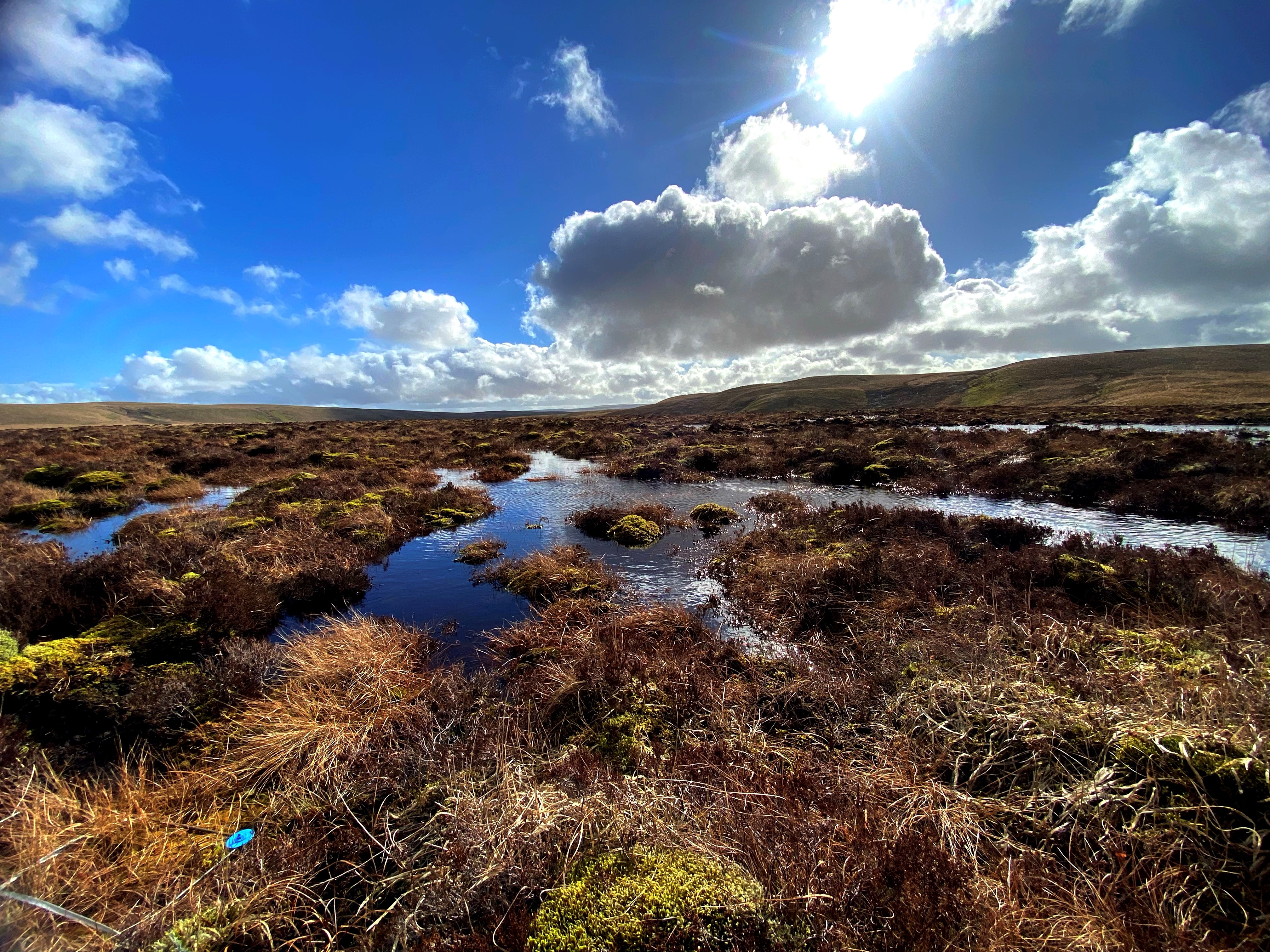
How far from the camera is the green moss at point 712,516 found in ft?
53.4

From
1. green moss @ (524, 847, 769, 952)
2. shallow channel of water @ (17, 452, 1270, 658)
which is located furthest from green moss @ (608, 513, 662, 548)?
green moss @ (524, 847, 769, 952)

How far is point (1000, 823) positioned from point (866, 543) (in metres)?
8.79

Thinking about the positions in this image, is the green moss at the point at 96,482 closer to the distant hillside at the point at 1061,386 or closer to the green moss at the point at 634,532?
the green moss at the point at 634,532

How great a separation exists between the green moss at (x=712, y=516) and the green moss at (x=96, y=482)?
24.4 m

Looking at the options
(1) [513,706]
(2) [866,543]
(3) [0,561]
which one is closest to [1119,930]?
(1) [513,706]

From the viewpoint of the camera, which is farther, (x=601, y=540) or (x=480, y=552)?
(x=601, y=540)

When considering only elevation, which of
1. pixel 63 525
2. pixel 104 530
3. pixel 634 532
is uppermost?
pixel 63 525

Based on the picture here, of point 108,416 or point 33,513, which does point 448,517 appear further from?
point 108,416

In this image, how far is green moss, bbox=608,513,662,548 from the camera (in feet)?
47.6

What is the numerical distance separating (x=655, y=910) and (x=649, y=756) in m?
2.27

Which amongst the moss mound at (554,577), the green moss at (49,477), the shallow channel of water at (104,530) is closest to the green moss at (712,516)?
the moss mound at (554,577)

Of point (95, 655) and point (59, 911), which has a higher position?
point (59, 911)

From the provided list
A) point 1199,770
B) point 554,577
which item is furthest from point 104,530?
point 1199,770

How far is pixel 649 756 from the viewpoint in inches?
200
